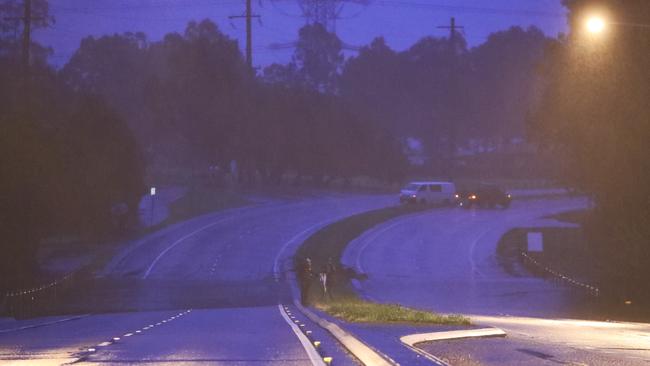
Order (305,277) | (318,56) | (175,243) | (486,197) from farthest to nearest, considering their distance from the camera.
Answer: (318,56) < (486,197) < (175,243) < (305,277)

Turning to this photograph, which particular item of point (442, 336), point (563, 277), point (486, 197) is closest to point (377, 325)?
point (442, 336)

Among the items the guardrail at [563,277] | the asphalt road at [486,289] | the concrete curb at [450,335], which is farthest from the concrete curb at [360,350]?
the guardrail at [563,277]

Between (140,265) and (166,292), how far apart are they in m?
9.18

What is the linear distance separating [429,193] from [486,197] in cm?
456

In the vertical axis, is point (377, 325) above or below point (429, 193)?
below

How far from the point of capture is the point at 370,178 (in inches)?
4279

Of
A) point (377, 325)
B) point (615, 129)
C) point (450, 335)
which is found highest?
point (615, 129)

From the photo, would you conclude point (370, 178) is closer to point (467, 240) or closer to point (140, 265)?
point (467, 240)

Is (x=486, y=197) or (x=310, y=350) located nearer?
(x=310, y=350)

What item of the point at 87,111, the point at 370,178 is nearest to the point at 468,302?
the point at 87,111

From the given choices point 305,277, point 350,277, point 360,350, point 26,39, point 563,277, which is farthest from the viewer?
point 26,39

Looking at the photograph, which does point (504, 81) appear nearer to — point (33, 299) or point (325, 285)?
point (325, 285)

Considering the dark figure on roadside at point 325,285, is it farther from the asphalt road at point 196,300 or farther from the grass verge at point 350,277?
the asphalt road at point 196,300

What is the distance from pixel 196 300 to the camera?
4262 centimetres
